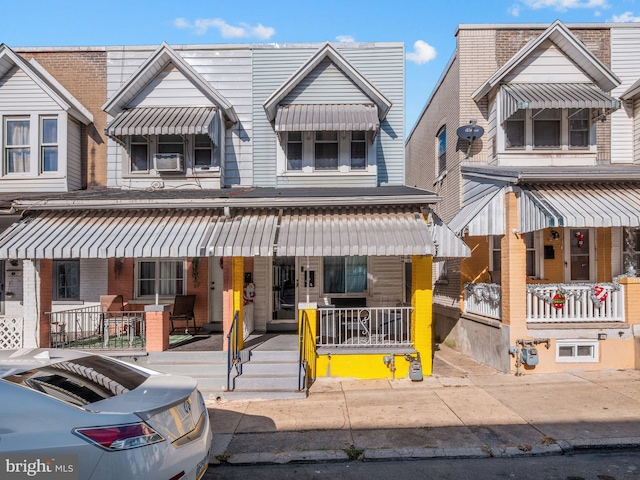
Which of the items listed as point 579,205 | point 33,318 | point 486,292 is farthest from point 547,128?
point 33,318

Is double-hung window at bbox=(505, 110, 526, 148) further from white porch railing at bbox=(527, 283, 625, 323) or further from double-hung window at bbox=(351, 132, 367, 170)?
white porch railing at bbox=(527, 283, 625, 323)

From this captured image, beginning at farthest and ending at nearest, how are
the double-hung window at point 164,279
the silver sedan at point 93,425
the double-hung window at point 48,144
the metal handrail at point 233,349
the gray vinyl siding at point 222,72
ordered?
the gray vinyl siding at point 222,72
the double-hung window at point 164,279
the double-hung window at point 48,144
the metal handrail at point 233,349
the silver sedan at point 93,425

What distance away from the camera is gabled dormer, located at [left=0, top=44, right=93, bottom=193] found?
1133cm

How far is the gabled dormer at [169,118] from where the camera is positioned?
1128cm

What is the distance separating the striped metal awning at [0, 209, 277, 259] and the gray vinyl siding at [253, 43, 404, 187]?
3.06 meters

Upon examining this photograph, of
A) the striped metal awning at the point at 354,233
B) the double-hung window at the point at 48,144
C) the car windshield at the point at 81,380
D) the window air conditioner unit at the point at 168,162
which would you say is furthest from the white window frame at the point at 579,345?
the double-hung window at the point at 48,144

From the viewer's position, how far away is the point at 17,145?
11469 millimetres

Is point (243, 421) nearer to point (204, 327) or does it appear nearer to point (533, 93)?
point (204, 327)

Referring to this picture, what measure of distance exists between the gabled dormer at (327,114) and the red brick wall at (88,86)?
504 cm

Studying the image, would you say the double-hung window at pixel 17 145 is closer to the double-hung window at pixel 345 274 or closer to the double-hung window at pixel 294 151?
the double-hung window at pixel 294 151

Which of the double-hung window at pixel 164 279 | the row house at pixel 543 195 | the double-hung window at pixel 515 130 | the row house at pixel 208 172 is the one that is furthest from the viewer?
the double-hung window at pixel 515 130

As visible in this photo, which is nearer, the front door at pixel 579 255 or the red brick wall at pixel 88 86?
the front door at pixel 579 255

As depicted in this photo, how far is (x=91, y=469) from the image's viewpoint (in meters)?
3.29

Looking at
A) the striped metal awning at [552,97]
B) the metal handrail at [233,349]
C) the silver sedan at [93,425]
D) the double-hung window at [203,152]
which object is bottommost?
the metal handrail at [233,349]
